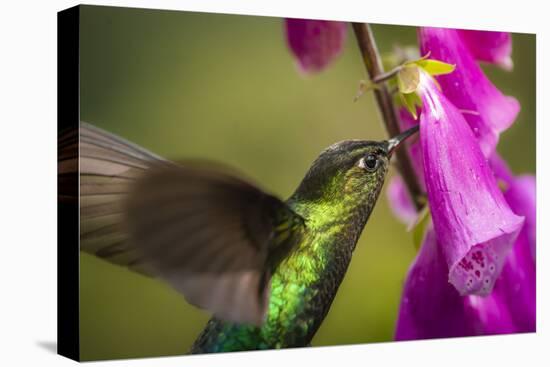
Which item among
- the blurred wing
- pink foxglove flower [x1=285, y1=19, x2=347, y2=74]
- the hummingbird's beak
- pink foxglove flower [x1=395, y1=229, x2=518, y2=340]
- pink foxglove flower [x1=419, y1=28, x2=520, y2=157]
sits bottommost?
pink foxglove flower [x1=395, y1=229, x2=518, y2=340]

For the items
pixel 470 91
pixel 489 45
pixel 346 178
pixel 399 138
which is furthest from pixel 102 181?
pixel 489 45

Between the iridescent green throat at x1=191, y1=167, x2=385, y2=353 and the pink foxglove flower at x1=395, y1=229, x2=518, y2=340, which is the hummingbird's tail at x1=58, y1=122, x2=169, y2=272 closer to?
the iridescent green throat at x1=191, y1=167, x2=385, y2=353

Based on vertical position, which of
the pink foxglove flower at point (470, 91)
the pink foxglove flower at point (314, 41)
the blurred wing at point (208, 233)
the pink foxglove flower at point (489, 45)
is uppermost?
the pink foxglove flower at point (314, 41)

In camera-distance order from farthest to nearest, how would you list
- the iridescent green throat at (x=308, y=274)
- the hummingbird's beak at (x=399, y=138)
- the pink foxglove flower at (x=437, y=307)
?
the pink foxglove flower at (x=437, y=307), the hummingbird's beak at (x=399, y=138), the iridescent green throat at (x=308, y=274)

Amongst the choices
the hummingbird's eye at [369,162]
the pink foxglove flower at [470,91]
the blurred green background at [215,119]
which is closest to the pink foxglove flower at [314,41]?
the blurred green background at [215,119]

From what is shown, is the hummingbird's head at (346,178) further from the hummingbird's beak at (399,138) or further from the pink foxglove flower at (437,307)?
the pink foxglove flower at (437,307)

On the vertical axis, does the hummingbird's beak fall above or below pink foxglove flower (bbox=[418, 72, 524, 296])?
above

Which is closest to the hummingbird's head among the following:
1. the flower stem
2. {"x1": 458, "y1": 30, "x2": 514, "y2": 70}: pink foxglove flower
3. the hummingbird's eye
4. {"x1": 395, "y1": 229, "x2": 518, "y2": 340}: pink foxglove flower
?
the hummingbird's eye

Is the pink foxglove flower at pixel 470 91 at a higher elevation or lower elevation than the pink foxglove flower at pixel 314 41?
lower
